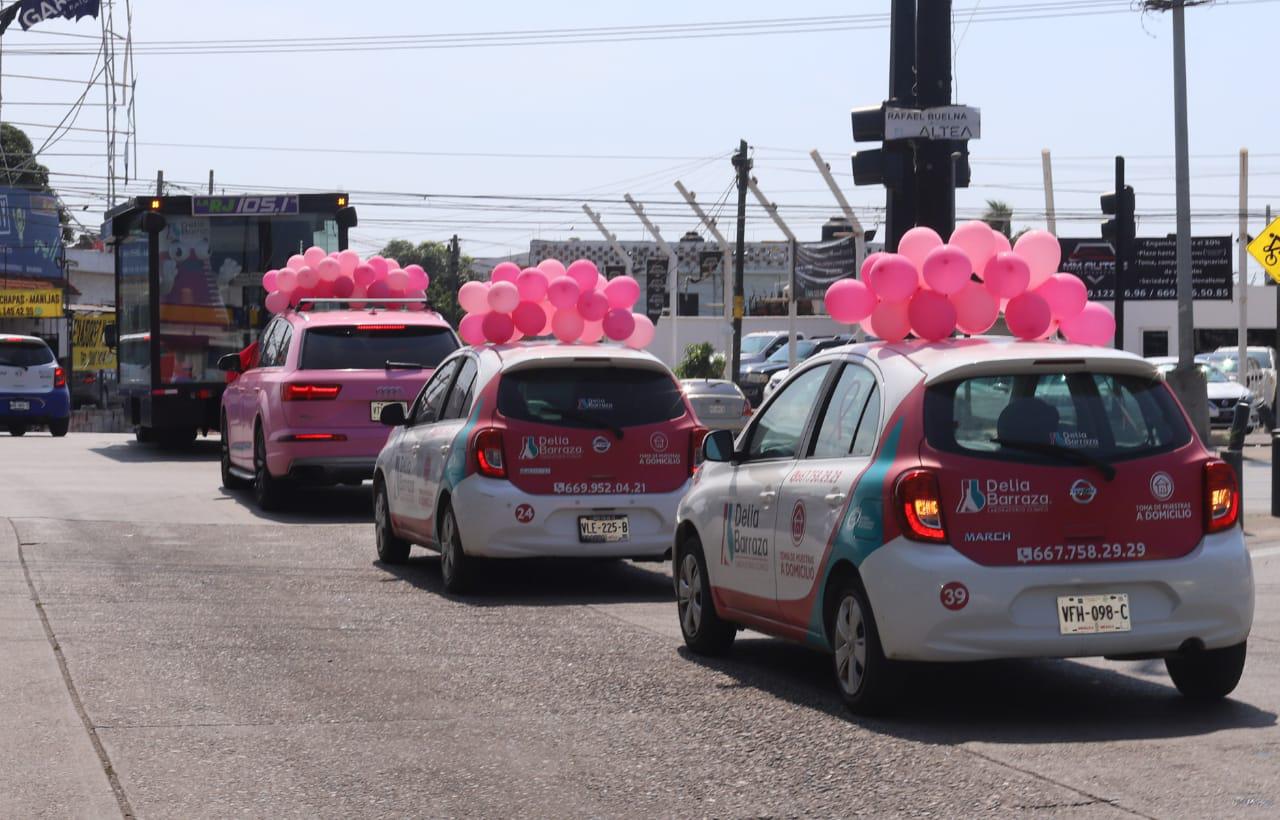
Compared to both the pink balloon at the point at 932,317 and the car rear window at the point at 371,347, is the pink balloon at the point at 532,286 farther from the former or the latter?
the pink balloon at the point at 932,317

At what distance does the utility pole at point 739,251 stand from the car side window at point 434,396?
117 ft

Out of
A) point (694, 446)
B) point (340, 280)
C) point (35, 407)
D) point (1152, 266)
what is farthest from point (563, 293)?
point (1152, 266)

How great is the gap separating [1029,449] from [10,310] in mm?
60079

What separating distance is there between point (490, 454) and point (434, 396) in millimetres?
1681

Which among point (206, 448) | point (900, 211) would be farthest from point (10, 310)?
point (900, 211)

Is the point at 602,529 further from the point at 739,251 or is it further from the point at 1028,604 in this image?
the point at 739,251

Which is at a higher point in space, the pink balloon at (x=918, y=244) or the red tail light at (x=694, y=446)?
the pink balloon at (x=918, y=244)

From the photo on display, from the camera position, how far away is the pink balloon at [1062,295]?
966cm

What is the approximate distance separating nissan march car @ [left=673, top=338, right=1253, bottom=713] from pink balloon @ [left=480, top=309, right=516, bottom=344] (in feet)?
21.2

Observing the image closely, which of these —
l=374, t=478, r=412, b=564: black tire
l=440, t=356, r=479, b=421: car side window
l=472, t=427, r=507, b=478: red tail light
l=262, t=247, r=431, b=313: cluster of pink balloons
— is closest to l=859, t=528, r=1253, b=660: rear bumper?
l=472, t=427, r=507, b=478: red tail light

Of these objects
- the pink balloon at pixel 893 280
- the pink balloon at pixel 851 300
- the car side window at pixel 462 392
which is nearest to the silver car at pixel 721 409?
the car side window at pixel 462 392

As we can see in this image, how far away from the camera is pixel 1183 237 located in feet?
68.9

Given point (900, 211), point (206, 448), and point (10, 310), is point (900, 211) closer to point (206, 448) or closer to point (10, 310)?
point (206, 448)

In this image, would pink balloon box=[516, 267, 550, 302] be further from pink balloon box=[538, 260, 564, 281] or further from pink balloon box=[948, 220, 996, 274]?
pink balloon box=[948, 220, 996, 274]
